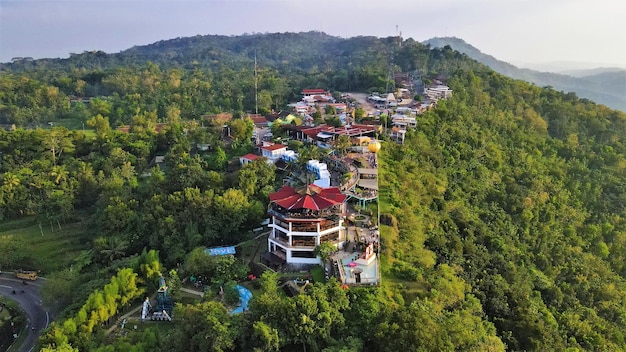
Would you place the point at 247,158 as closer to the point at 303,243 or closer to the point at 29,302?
the point at 303,243

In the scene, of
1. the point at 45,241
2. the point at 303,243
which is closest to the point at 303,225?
the point at 303,243

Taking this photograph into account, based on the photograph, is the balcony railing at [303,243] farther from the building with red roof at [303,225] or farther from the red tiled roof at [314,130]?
the red tiled roof at [314,130]

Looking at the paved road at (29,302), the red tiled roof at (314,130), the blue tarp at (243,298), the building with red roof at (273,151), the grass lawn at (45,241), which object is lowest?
the paved road at (29,302)

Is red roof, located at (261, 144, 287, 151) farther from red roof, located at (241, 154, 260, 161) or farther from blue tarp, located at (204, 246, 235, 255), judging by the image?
blue tarp, located at (204, 246, 235, 255)

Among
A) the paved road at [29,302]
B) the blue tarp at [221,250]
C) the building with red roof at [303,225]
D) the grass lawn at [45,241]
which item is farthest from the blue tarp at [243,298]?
the grass lawn at [45,241]

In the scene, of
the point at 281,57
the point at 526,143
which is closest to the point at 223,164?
the point at 526,143

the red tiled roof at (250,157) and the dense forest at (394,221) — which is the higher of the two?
the red tiled roof at (250,157)
